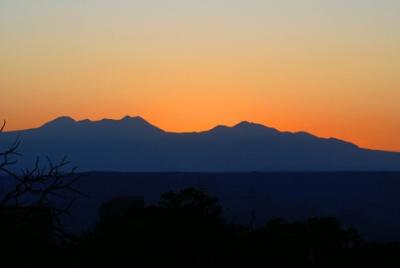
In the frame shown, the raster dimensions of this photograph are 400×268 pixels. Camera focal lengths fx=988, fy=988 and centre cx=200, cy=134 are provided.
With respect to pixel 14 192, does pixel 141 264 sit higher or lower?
lower

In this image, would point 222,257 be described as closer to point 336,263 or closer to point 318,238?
point 336,263

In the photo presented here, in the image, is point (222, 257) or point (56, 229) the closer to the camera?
point (56, 229)

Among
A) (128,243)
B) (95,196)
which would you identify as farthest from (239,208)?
(128,243)

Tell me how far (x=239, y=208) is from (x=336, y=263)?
147925mm

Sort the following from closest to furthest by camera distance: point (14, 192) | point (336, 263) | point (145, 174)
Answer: point (14, 192) → point (336, 263) → point (145, 174)

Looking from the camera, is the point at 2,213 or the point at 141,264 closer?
the point at 2,213

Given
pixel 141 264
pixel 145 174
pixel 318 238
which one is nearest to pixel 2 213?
pixel 141 264

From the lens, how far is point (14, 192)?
30.1ft

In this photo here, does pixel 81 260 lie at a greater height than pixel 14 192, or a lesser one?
lesser

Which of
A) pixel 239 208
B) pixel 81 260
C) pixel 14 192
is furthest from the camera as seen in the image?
pixel 239 208

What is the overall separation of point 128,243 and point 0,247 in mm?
5041

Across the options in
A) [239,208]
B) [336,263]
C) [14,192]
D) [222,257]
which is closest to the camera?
[14,192]

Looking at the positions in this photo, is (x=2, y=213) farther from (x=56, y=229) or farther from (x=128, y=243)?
(x=128, y=243)

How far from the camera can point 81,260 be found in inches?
517
